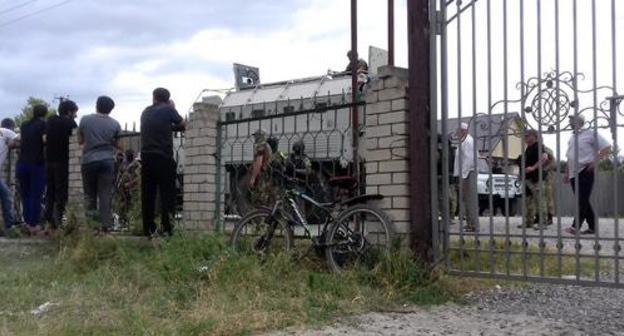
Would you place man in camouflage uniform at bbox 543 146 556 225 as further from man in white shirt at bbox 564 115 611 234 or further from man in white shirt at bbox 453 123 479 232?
man in white shirt at bbox 453 123 479 232

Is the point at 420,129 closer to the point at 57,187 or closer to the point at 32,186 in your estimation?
the point at 57,187

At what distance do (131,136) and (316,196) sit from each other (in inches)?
114

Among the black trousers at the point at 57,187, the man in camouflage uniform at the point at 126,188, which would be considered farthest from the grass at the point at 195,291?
the man in camouflage uniform at the point at 126,188

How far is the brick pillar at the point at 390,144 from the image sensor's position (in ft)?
18.5

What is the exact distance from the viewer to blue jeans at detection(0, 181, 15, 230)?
28.8 ft

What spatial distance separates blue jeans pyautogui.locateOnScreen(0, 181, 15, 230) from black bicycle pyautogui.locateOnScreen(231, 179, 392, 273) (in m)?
3.93

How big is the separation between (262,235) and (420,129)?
1.73 metres

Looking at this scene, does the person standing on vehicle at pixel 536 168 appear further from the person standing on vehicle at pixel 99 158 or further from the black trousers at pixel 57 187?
the black trousers at pixel 57 187

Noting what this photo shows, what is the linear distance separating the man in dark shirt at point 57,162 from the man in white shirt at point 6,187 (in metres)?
0.73

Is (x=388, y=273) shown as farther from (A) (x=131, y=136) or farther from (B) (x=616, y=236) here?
(A) (x=131, y=136)

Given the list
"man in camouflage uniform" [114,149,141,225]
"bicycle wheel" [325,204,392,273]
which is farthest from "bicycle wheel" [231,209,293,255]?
"man in camouflage uniform" [114,149,141,225]

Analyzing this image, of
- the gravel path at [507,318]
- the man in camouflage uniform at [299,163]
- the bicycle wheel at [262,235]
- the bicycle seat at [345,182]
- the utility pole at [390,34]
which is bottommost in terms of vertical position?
the gravel path at [507,318]

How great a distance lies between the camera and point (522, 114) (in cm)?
Answer: 502

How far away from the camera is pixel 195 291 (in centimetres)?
508
